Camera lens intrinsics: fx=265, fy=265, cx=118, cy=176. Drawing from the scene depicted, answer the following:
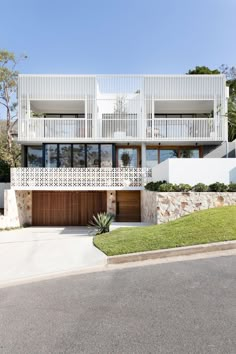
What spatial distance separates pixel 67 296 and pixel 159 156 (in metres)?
14.4

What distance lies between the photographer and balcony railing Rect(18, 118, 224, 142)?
16.4m

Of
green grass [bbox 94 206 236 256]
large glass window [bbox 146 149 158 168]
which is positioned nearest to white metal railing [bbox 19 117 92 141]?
large glass window [bbox 146 149 158 168]

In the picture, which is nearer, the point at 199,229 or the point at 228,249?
the point at 228,249

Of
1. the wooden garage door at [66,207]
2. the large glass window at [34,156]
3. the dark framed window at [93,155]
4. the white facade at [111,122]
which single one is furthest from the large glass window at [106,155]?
the large glass window at [34,156]

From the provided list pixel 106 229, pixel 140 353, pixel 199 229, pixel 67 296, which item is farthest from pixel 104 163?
pixel 140 353

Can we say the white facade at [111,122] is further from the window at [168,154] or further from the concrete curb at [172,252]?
the concrete curb at [172,252]

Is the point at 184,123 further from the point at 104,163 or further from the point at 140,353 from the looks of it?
the point at 140,353

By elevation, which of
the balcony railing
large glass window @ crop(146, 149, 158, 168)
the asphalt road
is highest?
the balcony railing

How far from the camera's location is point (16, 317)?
4.37m

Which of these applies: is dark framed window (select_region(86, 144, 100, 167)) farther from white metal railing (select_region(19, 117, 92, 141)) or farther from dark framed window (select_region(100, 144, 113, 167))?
white metal railing (select_region(19, 117, 92, 141))

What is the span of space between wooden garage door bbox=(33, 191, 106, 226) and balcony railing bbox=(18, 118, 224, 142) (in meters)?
3.87

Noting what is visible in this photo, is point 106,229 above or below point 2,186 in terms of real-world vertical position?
below

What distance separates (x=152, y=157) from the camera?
60.6ft

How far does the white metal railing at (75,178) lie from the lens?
15797 millimetres
